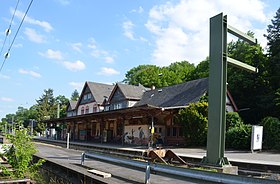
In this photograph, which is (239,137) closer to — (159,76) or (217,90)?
(217,90)

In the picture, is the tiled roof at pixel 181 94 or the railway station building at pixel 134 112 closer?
the railway station building at pixel 134 112

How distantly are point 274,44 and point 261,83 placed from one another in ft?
20.3

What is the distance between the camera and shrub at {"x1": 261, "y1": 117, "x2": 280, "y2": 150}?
26.2m

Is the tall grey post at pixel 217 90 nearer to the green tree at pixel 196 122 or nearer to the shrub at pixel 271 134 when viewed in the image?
the green tree at pixel 196 122

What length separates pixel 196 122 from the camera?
28.3 m

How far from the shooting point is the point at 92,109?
181 feet

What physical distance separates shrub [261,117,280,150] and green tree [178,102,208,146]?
5193 mm

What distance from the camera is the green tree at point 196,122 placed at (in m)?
28.2

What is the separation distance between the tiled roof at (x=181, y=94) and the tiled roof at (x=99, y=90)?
41.7ft

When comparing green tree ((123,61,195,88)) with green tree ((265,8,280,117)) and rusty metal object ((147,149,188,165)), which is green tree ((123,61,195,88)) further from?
rusty metal object ((147,149,188,165))

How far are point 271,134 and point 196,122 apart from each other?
6504 millimetres

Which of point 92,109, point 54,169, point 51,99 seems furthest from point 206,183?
point 51,99

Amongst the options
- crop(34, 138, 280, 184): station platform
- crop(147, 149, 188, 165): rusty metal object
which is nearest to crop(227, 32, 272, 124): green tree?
crop(34, 138, 280, 184): station platform

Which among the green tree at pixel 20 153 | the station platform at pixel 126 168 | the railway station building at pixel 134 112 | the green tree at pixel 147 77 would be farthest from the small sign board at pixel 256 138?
the green tree at pixel 147 77
